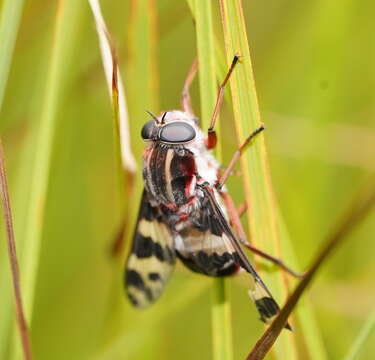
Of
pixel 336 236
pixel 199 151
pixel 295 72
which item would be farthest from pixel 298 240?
pixel 336 236

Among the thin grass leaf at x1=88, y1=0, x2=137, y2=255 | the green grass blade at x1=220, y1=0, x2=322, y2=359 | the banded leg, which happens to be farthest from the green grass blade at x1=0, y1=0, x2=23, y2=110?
the banded leg

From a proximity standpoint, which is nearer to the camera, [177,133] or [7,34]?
[7,34]

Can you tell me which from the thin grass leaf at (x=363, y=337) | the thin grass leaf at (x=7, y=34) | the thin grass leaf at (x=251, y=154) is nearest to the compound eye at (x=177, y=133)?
the thin grass leaf at (x=251, y=154)

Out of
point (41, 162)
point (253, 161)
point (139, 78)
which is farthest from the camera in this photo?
point (139, 78)

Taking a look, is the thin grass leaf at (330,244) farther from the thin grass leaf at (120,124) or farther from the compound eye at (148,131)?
the compound eye at (148,131)

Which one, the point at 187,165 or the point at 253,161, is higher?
the point at 187,165

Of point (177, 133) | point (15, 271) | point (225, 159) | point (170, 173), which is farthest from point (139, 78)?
point (225, 159)

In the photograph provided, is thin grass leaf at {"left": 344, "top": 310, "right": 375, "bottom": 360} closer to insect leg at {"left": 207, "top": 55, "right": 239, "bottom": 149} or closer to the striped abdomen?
insect leg at {"left": 207, "top": 55, "right": 239, "bottom": 149}

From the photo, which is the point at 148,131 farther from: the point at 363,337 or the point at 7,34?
the point at 363,337
